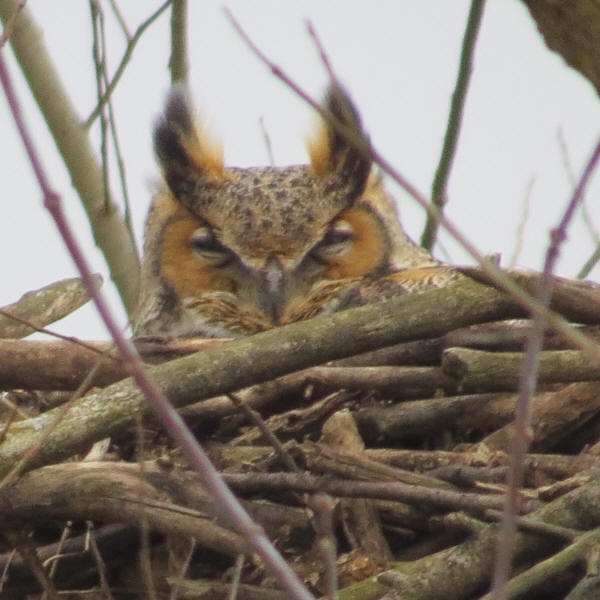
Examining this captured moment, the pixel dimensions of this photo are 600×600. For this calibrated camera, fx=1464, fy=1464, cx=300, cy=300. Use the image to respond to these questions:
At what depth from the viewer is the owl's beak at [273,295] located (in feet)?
12.7

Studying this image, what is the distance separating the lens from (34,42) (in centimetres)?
435

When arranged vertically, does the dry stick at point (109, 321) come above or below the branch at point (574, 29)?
below

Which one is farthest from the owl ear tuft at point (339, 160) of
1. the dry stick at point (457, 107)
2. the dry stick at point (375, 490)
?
the dry stick at point (375, 490)

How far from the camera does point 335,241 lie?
4.03 meters

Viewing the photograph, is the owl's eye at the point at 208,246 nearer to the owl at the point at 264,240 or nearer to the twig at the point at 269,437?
the owl at the point at 264,240

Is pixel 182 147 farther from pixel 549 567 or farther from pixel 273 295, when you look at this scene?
pixel 549 567

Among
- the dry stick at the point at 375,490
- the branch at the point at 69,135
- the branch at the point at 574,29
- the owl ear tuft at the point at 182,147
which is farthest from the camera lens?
the branch at the point at 69,135

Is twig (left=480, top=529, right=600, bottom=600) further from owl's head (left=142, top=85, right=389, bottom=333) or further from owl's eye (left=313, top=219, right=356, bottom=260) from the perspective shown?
owl's eye (left=313, top=219, right=356, bottom=260)

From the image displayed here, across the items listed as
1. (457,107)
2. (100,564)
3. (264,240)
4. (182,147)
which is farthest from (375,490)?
(182,147)

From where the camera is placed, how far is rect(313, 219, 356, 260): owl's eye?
4004 mm

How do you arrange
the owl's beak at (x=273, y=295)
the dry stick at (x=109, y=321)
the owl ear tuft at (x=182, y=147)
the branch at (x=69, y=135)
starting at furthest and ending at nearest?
the branch at (x=69, y=135) < the owl ear tuft at (x=182, y=147) < the owl's beak at (x=273, y=295) < the dry stick at (x=109, y=321)

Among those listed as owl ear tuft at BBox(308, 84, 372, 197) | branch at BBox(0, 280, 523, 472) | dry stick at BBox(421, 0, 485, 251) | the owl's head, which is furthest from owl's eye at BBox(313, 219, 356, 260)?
branch at BBox(0, 280, 523, 472)

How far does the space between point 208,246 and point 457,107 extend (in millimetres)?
868

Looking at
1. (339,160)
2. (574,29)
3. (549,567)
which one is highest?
(574,29)
